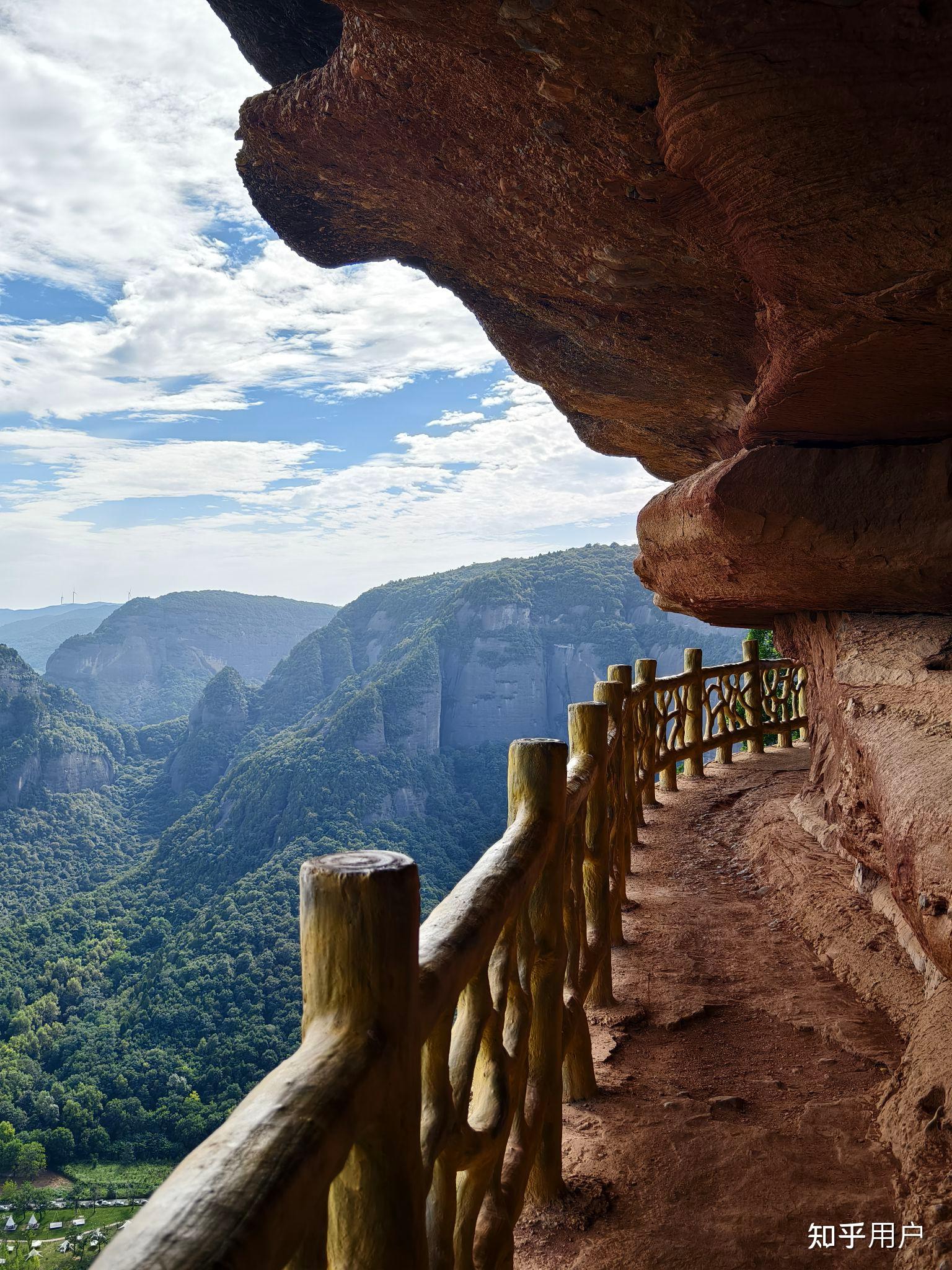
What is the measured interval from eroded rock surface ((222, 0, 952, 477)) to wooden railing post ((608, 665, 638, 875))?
6.05ft

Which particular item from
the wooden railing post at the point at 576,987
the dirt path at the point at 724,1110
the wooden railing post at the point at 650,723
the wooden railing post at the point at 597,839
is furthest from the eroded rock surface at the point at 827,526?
the wooden railing post at the point at 576,987

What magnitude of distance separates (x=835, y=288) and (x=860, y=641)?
2541mm

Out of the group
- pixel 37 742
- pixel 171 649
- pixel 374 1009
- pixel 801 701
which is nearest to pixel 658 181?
pixel 374 1009

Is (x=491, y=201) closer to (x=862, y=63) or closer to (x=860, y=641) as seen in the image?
(x=862, y=63)

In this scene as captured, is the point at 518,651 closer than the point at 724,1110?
No

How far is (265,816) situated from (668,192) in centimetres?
5403

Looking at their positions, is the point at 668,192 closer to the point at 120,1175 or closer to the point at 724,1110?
the point at 724,1110

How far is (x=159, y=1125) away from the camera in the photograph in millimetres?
24859

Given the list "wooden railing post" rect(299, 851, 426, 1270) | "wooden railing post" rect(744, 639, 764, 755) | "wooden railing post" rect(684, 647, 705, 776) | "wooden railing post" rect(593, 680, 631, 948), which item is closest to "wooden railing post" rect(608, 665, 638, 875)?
"wooden railing post" rect(593, 680, 631, 948)

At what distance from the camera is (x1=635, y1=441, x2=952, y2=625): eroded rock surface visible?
4699mm

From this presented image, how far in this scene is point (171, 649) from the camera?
4931 inches

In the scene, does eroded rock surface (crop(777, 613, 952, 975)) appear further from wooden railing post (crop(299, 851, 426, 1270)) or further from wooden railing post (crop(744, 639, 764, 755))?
wooden railing post (crop(744, 639, 764, 755))

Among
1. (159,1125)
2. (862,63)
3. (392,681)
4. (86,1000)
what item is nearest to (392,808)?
(392,681)

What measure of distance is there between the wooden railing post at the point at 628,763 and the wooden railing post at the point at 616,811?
6 centimetres
